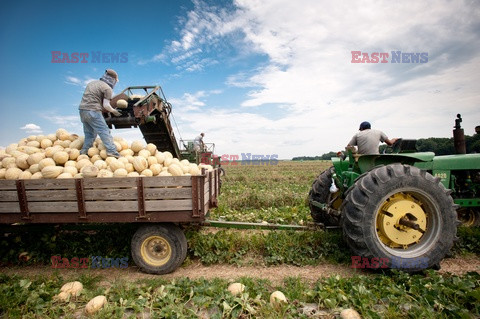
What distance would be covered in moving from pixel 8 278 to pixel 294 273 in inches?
176

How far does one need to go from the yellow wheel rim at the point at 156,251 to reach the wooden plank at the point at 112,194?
0.80 meters

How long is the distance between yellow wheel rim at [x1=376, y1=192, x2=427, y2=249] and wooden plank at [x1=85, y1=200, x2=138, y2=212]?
392 centimetres

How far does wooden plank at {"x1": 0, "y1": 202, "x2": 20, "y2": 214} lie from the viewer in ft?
13.6

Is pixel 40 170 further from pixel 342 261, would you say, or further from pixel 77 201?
pixel 342 261

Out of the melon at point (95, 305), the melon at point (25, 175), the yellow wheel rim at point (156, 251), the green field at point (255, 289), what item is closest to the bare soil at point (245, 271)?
the green field at point (255, 289)

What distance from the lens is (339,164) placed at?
529 centimetres

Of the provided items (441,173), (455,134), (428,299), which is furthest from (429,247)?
(455,134)

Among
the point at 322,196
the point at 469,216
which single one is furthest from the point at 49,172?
the point at 469,216

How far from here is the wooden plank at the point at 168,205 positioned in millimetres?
4020

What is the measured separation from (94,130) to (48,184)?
1.65 meters

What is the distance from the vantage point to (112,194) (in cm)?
404

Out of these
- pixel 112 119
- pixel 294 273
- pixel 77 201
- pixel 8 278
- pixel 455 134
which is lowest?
pixel 294 273

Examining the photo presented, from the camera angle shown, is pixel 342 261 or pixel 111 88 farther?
pixel 111 88

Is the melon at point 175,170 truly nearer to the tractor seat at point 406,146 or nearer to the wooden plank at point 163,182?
the wooden plank at point 163,182
